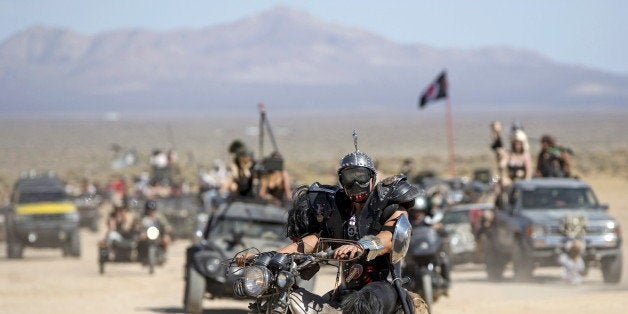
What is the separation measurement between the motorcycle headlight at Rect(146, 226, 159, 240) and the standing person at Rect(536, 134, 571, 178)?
7.28 meters

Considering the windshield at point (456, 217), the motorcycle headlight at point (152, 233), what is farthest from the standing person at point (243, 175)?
the windshield at point (456, 217)

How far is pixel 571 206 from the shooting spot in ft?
74.8

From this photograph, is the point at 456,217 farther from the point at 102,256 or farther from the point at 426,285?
the point at 426,285

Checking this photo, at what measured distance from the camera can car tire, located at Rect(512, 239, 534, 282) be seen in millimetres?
22562

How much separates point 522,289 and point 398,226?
13171 mm

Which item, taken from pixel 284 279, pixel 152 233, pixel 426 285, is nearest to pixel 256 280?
pixel 284 279

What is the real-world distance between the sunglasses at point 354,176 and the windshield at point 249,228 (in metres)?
8.94

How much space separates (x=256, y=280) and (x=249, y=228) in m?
10.1

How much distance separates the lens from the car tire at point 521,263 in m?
22.6

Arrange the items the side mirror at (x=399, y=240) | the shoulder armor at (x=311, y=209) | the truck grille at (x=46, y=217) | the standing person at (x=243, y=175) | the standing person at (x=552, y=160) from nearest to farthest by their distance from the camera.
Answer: the side mirror at (x=399, y=240)
the shoulder armor at (x=311, y=209)
the standing person at (x=243, y=175)
the standing person at (x=552, y=160)
the truck grille at (x=46, y=217)

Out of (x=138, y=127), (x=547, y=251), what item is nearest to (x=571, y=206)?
(x=547, y=251)

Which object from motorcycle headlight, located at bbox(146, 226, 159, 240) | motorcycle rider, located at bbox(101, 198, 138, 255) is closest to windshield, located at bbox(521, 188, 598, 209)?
motorcycle headlight, located at bbox(146, 226, 159, 240)

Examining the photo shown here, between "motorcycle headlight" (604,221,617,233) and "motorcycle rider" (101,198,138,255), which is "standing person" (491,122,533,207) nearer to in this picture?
"motorcycle headlight" (604,221,617,233)

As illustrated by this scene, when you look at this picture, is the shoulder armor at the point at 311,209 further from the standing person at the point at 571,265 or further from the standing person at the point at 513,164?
the standing person at the point at 513,164
